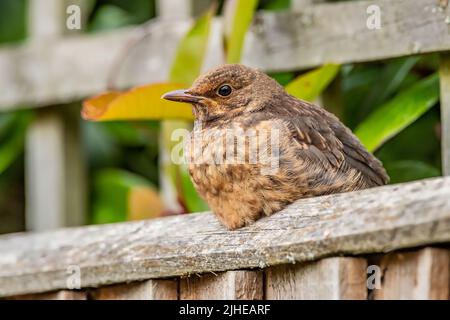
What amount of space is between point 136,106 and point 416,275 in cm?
116

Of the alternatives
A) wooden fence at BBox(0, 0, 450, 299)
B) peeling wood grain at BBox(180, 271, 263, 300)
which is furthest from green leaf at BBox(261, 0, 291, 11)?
peeling wood grain at BBox(180, 271, 263, 300)

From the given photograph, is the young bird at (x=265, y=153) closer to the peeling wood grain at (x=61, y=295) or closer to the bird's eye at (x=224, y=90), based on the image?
the bird's eye at (x=224, y=90)

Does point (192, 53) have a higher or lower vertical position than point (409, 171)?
higher

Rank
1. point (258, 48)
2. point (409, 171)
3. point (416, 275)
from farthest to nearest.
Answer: point (258, 48) < point (409, 171) < point (416, 275)

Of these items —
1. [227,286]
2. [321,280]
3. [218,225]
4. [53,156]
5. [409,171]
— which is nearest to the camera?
[321,280]

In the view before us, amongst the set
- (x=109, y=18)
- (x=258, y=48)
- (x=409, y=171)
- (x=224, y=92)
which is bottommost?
(x=409, y=171)

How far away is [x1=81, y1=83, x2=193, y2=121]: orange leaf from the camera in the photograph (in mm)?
2883

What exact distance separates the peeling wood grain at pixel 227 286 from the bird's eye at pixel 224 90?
47 cm

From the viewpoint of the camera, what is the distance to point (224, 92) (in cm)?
267

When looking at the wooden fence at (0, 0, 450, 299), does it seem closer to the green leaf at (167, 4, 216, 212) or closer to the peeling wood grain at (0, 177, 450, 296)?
the peeling wood grain at (0, 177, 450, 296)

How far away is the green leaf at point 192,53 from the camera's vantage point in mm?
3191

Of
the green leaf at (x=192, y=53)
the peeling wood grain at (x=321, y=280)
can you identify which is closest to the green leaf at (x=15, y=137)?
the green leaf at (x=192, y=53)

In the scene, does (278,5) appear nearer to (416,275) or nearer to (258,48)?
(258,48)

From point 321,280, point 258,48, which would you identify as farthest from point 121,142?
point 321,280
